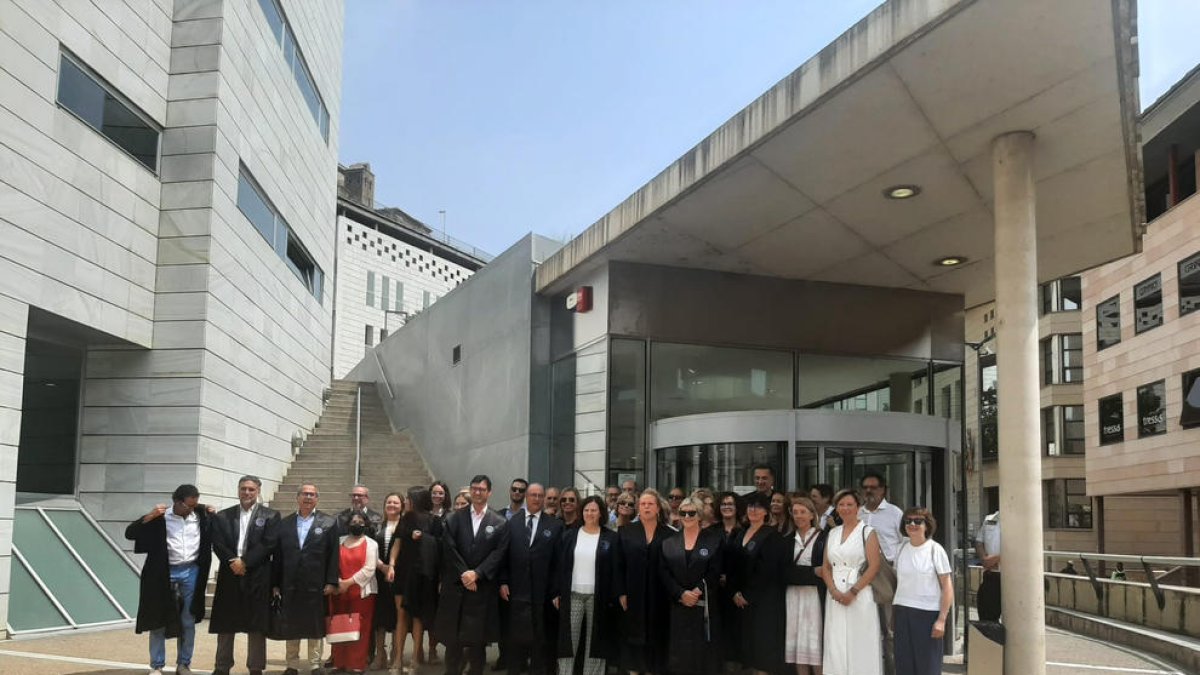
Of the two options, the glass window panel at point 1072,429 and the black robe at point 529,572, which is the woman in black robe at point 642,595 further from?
the glass window panel at point 1072,429

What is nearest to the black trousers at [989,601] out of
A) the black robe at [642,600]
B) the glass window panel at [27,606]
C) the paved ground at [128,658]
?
the paved ground at [128,658]

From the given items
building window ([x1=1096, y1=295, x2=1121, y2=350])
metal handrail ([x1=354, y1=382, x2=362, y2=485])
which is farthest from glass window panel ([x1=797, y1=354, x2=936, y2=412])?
building window ([x1=1096, y1=295, x2=1121, y2=350])

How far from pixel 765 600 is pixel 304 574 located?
12.4 feet

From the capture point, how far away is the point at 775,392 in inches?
523

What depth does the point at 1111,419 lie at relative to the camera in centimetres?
3525

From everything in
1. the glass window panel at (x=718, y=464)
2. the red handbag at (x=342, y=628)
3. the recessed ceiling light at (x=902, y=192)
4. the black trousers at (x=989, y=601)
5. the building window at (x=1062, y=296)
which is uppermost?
the building window at (x=1062, y=296)

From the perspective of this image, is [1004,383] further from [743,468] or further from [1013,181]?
[743,468]

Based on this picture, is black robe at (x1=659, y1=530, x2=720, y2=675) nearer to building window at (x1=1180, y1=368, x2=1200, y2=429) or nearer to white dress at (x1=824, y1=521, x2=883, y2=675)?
white dress at (x1=824, y1=521, x2=883, y2=675)

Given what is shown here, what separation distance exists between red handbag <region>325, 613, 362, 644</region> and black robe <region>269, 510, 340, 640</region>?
Result: 0.19 meters

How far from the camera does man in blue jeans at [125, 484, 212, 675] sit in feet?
27.0

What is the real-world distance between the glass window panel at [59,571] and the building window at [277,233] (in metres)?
6.46

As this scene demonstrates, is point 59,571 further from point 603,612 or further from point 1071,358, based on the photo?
point 1071,358

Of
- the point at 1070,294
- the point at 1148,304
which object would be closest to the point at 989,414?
the point at 1070,294

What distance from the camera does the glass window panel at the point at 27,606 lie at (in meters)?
11.2
